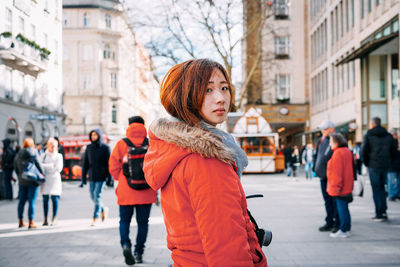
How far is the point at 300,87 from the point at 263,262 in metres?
39.8

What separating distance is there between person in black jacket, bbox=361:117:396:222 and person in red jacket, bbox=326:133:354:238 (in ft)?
5.76

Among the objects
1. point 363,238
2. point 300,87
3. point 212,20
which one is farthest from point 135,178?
point 300,87

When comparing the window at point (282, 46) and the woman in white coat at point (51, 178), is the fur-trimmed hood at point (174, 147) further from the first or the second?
the window at point (282, 46)

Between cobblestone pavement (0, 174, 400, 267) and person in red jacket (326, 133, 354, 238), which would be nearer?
cobblestone pavement (0, 174, 400, 267)

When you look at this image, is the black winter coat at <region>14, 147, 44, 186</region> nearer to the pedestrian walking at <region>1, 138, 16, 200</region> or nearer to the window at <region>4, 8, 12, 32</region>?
the window at <region>4, 8, 12, 32</region>

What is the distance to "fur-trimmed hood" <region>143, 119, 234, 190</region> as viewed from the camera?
67.1 inches

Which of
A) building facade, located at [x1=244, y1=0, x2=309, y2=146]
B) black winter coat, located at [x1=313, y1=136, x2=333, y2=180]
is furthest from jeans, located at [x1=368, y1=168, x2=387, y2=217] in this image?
building facade, located at [x1=244, y1=0, x2=309, y2=146]

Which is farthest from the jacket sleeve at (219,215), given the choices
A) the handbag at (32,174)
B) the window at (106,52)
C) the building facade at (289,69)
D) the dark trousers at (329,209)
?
the window at (106,52)

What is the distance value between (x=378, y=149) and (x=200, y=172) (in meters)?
7.95

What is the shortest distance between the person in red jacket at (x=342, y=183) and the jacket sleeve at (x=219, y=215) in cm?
552

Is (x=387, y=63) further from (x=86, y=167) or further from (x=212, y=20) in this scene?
(x=86, y=167)

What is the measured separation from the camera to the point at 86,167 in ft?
27.2

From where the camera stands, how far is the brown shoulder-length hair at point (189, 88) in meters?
1.86

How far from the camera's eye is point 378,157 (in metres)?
8.71
